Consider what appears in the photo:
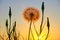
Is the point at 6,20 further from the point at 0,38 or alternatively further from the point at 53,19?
the point at 53,19

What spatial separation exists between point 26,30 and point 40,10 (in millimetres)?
255

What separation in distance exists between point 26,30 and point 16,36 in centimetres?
12

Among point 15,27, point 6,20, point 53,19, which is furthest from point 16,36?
point 53,19

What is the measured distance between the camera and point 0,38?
1532mm

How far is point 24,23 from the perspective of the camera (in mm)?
1544

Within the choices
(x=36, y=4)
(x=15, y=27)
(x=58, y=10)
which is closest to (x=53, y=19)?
(x=58, y=10)

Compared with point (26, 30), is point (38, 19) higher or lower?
higher

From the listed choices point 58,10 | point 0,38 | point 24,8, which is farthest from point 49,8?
point 0,38

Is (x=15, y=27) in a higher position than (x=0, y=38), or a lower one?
higher

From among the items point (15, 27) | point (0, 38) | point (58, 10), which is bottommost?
point (0, 38)

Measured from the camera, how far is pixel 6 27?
1537 mm

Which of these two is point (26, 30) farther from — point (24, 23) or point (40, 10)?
point (40, 10)

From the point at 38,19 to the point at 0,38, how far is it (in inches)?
17.3

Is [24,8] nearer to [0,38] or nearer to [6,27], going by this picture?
[6,27]
